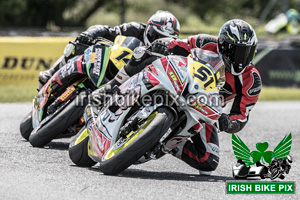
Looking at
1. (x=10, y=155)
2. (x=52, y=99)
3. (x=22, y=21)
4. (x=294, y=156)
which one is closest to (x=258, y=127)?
(x=294, y=156)

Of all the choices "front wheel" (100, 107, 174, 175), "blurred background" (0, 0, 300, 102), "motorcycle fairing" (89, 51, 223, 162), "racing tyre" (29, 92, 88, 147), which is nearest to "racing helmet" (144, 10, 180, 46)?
"racing tyre" (29, 92, 88, 147)

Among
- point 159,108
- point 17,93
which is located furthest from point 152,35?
point 17,93

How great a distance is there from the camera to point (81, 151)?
20.7 feet

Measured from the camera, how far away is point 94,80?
7262mm

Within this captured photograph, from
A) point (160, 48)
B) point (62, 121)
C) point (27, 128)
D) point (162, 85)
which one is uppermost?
point (160, 48)

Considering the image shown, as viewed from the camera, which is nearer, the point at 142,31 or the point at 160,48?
the point at 160,48

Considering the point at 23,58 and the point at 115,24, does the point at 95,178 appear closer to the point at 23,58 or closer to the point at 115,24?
the point at 23,58

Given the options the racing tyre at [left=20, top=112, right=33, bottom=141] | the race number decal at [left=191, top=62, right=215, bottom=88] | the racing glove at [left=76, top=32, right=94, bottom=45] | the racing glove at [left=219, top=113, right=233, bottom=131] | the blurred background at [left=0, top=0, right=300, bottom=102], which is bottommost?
the blurred background at [left=0, top=0, right=300, bottom=102]

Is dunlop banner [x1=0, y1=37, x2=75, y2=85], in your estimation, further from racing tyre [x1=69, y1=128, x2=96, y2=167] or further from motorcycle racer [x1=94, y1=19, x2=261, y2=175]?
racing tyre [x1=69, y1=128, x2=96, y2=167]

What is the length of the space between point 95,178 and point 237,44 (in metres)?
1.76

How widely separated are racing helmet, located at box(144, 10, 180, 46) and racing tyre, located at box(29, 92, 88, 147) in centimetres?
104

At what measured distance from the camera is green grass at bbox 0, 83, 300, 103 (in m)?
14.1

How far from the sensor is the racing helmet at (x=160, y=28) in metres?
7.59

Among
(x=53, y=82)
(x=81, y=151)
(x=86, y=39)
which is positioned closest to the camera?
(x=81, y=151)
